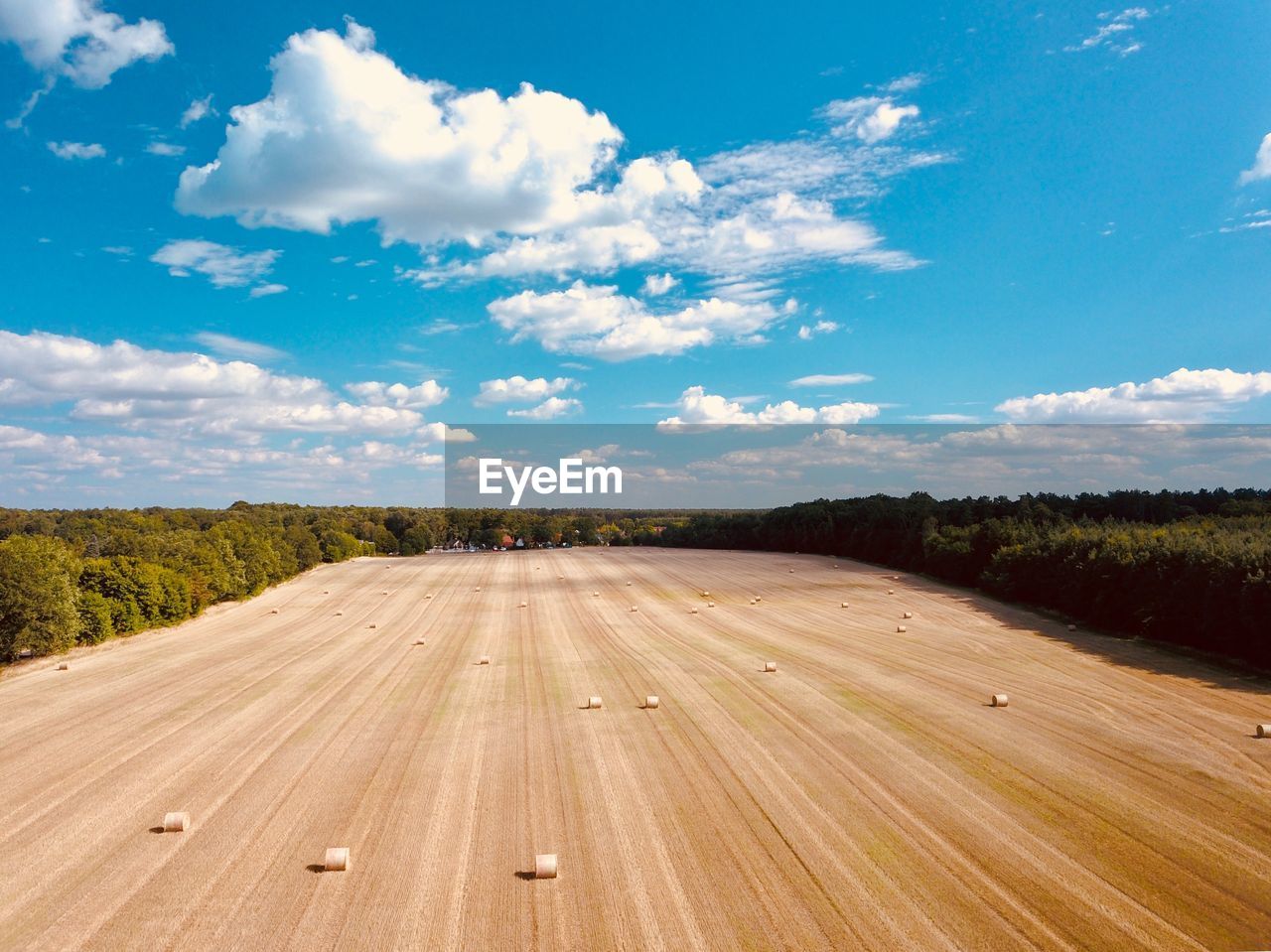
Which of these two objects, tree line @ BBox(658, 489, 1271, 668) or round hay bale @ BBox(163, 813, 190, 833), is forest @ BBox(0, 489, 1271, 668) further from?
round hay bale @ BBox(163, 813, 190, 833)

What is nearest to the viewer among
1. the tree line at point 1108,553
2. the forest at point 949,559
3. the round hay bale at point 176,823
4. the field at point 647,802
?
the field at point 647,802

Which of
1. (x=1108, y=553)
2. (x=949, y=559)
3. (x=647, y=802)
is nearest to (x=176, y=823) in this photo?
(x=647, y=802)

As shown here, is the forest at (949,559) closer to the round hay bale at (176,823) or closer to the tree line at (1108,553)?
the tree line at (1108,553)

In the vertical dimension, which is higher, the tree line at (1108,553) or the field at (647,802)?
the tree line at (1108,553)

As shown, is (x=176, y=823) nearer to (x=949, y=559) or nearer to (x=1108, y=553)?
(x=1108, y=553)

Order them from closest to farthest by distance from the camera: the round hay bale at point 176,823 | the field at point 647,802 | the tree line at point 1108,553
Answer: the field at point 647,802, the round hay bale at point 176,823, the tree line at point 1108,553

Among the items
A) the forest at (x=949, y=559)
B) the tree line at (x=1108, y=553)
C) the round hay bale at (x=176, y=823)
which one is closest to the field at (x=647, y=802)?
the round hay bale at (x=176, y=823)

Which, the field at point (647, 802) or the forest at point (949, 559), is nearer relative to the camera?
the field at point (647, 802)

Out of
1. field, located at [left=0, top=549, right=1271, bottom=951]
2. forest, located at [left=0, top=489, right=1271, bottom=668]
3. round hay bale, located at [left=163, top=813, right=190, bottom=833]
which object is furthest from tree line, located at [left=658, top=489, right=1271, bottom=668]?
round hay bale, located at [left=163, top=813, right=190, bottom=833]
